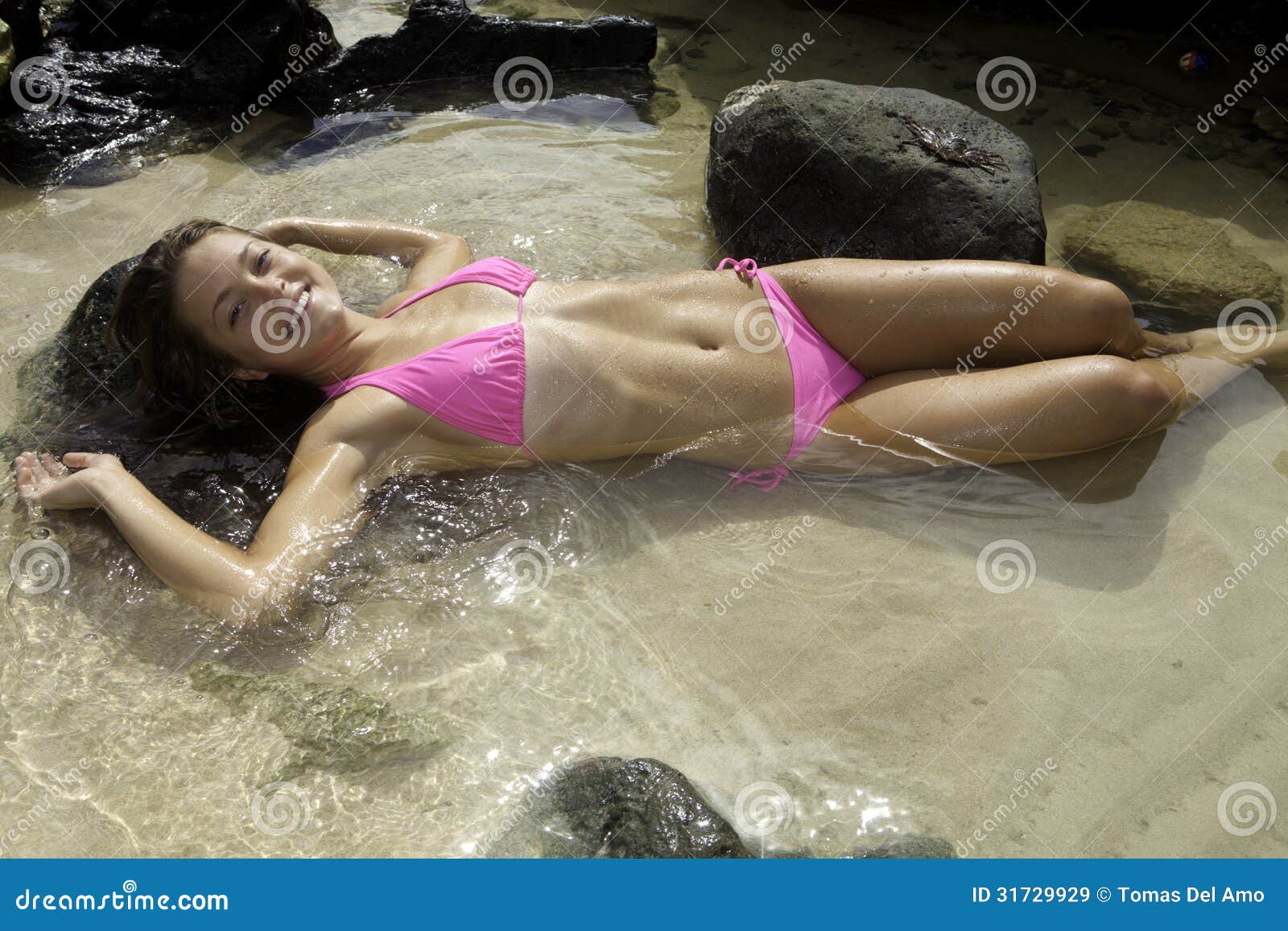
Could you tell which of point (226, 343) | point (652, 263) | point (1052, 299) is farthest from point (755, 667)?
point (652, 263)

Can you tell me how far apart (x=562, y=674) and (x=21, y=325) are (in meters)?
3.17

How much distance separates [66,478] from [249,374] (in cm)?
69

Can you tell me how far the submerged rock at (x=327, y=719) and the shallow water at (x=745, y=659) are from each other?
0.13 feet

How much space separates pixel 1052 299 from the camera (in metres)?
3.73

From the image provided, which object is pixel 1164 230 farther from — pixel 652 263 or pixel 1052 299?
pixel 652 263

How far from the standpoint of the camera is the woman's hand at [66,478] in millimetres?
3453

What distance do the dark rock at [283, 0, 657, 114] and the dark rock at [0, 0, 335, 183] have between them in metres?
0.52
